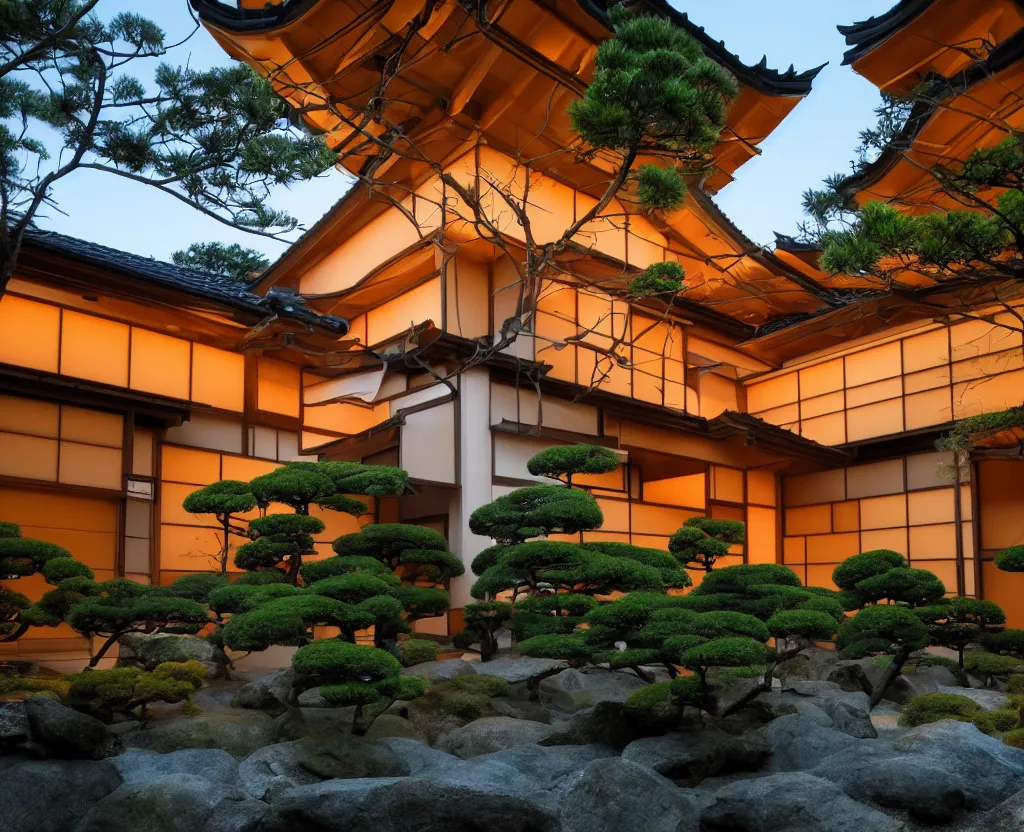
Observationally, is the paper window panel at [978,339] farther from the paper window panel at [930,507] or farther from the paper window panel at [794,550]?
the paper window panel at [794,550]

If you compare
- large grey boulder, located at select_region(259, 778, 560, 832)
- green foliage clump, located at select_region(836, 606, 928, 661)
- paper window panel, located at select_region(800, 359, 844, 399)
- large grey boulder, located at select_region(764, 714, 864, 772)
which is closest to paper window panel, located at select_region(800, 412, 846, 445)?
paper window panel, located at select_region(800, 359, 844, 399)

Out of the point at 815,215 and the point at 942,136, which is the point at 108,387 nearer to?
the point at 815,215

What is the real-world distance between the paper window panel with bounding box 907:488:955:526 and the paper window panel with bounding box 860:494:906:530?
18 cm

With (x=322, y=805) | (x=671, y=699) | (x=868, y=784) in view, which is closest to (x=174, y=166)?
(x=322, y=805)

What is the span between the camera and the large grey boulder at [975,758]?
7.57m

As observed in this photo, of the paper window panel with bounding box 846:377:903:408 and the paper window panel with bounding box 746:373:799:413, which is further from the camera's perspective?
the paper window panel with bounding box 746:373:799:413

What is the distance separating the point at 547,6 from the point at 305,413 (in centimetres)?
764

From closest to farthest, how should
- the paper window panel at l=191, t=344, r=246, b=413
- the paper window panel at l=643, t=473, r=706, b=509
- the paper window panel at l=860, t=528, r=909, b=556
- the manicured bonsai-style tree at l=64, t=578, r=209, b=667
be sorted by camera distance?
the manicured bonsai-style tree at l=64, t=578, r=209, b=667, the paper window panel at l=191, t=344, r=246, b=413, the paper window panel at l=860, t=528, r=909, b=556, the paper window panel at l=643, t=473, r=706, b=509

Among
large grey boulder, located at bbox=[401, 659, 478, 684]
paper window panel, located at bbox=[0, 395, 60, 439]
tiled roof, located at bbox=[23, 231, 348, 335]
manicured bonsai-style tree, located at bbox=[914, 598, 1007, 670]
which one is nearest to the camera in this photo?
large grey boulder, located at bbox=[401, 659, 478, 684]

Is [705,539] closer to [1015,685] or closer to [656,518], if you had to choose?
[656,518]

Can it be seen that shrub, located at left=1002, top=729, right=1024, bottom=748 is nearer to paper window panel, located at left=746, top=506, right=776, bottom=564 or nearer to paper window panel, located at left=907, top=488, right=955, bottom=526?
paper window panel, located at left=907, top=488, right=955, bottom=526

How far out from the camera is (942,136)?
16.5m

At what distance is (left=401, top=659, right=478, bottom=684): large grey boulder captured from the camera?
11.0m

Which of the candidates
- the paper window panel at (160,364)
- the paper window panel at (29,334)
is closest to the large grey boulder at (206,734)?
the paper window panel at (29,334)
